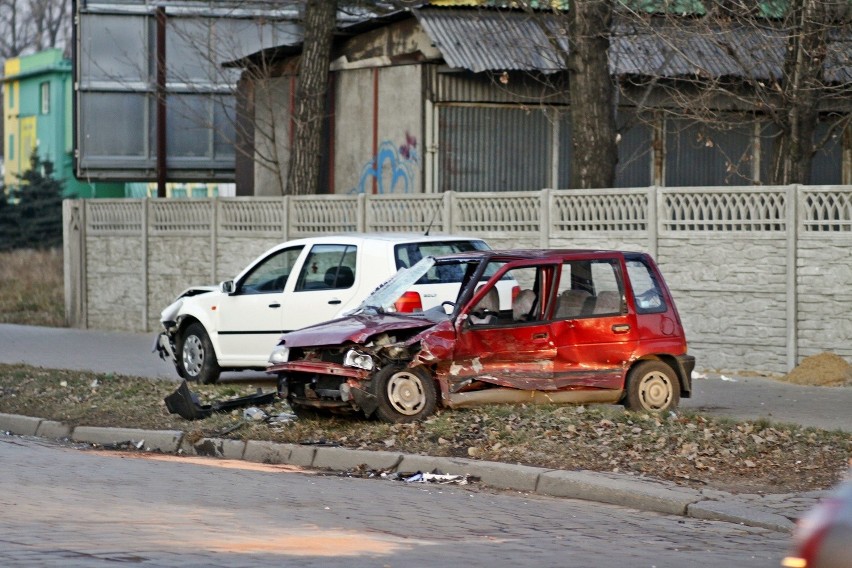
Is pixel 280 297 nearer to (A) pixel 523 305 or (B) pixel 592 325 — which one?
(A) pixel 523 305

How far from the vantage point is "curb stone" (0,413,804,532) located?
8914 millimetres

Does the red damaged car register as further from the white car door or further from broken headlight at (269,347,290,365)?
the white car door

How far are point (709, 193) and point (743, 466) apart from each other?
7524 millimetres

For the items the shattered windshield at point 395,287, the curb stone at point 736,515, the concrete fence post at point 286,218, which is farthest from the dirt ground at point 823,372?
the concrete fence post at point 286,218

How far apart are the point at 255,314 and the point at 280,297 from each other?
353 millimetres

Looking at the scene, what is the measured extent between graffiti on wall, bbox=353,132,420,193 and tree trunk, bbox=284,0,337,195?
0.92 m

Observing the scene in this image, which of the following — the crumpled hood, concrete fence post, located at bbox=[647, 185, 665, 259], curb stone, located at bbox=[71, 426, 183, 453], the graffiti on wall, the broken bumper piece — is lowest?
curb stone, located at bbox=[71, 426, 183, 453]

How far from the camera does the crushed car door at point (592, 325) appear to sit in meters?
12.1

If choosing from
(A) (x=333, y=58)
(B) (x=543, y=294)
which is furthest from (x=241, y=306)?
(A) (x=333, y=58)

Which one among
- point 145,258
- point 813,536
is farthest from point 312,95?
point 813,536

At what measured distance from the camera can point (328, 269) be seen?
15531mm

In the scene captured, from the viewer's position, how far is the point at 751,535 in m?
8.34

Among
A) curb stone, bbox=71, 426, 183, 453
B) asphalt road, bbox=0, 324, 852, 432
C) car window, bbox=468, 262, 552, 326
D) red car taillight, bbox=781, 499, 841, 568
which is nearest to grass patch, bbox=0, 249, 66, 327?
asphalt road, bbox=0, 324, 852, 432

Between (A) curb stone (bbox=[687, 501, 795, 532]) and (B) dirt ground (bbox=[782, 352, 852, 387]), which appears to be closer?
(A) curb stone (bbox=[687, 501, 795, 532])
